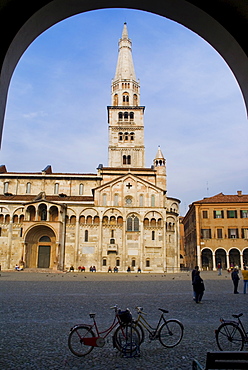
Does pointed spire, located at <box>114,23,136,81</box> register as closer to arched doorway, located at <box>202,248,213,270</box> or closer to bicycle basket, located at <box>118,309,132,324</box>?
arched doorway, located at <box>202,248,213,270</box>

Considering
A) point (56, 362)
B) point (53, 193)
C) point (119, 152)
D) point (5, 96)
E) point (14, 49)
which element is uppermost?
point (119, 152)

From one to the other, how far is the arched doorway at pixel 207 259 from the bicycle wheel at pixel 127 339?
2045 inches

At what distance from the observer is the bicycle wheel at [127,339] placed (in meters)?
6.46

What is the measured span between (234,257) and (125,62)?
1800 inches

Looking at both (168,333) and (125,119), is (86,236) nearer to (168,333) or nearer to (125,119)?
(125,119)

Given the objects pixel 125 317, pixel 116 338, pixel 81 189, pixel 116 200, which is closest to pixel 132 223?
pixel 116 200

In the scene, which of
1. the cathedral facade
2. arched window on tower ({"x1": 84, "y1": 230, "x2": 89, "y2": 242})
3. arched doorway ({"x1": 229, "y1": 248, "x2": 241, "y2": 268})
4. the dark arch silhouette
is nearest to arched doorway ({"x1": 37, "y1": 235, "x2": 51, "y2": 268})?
the cathedral facade

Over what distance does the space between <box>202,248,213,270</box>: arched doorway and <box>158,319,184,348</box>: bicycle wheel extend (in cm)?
5095

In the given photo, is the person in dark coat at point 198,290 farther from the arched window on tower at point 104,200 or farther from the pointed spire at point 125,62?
the pointed spire at point 125,62

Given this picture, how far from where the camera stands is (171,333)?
7238 mm

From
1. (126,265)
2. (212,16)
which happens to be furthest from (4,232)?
(212,16)

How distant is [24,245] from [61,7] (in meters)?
46.3

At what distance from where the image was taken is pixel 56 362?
5914 mm

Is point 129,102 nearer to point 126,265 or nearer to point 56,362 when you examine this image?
point 126,265
